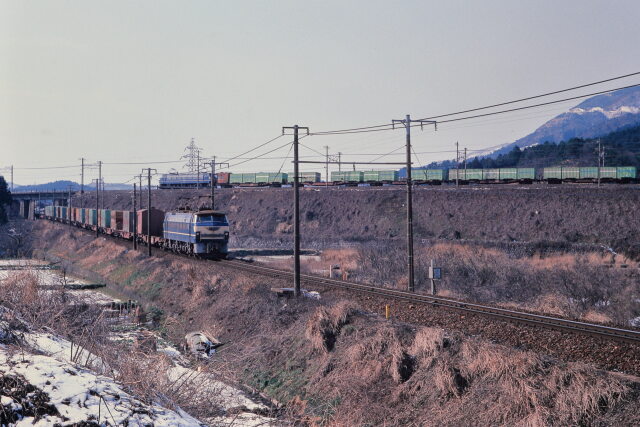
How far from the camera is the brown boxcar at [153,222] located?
47156 mm

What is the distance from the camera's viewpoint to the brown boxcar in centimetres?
4716

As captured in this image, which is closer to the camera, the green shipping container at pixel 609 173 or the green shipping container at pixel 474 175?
the green shipping container at pixel 609 173

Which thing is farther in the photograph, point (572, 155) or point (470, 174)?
point (572, 155)

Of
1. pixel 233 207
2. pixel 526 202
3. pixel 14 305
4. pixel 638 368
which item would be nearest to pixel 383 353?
pixel 638 368

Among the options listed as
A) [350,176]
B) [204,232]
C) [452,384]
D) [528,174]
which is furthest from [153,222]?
[528,174]

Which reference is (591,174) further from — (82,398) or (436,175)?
(82,398)

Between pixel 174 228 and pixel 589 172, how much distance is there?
46.1 m

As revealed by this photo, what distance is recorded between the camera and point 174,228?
41.4 meters

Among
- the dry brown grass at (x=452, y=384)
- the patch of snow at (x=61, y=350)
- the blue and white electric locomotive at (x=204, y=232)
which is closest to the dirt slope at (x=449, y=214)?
the blue and white electric locomotive at (x=204, y=232)

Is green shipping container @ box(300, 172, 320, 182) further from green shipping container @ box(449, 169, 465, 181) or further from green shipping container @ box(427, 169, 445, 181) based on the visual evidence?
green shipping container @ box(449, 169, 465, 181)

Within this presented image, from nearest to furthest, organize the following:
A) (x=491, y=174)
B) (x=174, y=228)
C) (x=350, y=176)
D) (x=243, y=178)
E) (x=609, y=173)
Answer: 1. (x=174, y=228)
2. (x=609, y=173)
3. (x=491, y=174)
4. (x=350, y=176)
5. (x=243, y=178)

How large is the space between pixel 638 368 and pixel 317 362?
8151mm

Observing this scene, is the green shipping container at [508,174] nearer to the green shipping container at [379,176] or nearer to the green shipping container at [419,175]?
the green shipping container at [419,175]

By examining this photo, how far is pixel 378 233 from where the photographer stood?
64312mm
